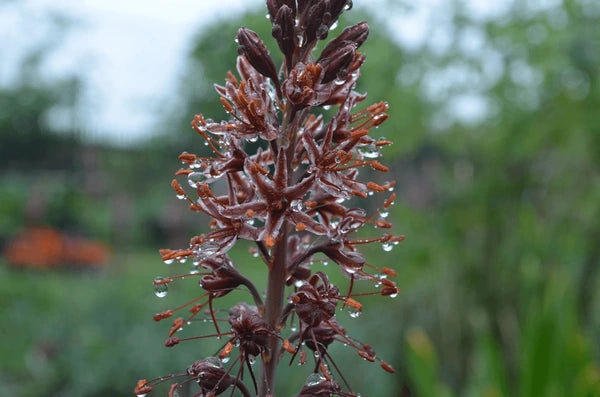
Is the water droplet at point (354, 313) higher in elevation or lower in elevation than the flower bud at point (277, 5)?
lower

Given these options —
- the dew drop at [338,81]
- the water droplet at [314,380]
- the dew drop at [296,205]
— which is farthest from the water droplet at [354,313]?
the dew drop at [338,81]

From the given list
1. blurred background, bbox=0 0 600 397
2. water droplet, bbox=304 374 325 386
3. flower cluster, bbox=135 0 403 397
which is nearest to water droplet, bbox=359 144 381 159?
flower cluster, bbox=135 0 403 397

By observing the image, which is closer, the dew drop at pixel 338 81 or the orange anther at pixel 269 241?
the orange anther at pixel 269 241

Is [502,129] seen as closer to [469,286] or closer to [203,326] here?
[469,286]

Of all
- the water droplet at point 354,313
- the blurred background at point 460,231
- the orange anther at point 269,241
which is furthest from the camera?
the blurred background at point 460,231

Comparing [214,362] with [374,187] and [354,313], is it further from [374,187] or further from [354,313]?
[374,187]

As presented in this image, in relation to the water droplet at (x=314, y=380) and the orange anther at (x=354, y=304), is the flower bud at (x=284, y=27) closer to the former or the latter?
the orange anther at (x=354, y=304)

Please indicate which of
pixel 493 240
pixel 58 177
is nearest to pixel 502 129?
pixel 493 240

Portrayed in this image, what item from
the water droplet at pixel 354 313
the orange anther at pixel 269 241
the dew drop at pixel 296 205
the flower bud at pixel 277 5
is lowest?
the water droplet at pixel 354 313
